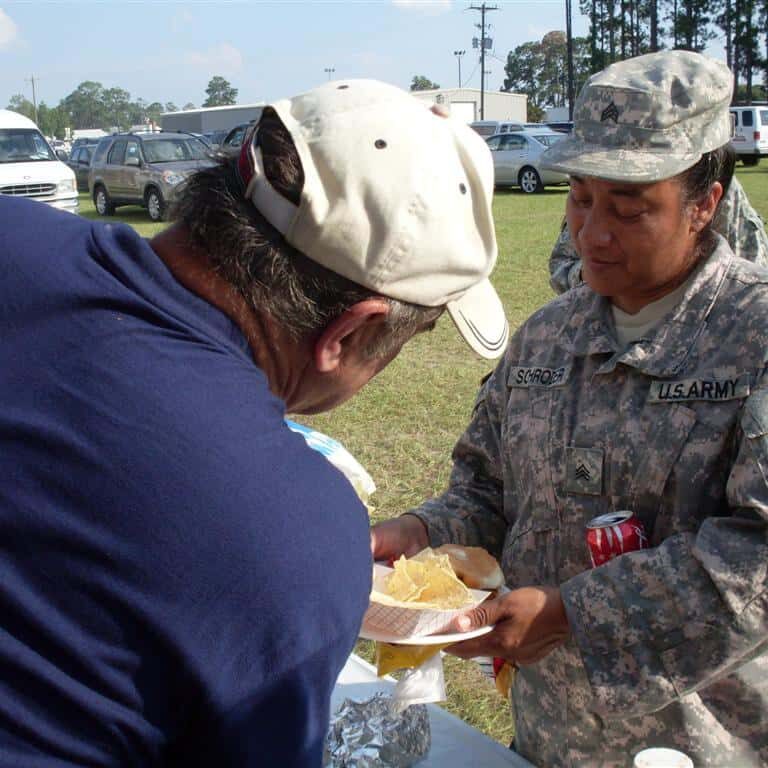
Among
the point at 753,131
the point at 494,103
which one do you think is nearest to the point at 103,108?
the point at 494,103

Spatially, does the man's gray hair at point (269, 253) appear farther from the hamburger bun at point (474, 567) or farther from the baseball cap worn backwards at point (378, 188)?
the hamburger bun at point (474, 567)

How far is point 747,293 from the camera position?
Answer: 182 cm

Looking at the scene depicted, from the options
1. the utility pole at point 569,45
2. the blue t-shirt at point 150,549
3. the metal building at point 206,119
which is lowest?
the blue t-shirt at point 150,549

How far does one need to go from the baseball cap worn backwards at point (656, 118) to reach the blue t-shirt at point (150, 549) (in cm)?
113

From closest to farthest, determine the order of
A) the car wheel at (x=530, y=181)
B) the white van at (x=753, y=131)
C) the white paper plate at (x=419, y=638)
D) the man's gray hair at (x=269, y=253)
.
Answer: the man's gray hair at (x=269, y=253)
the white paper plate at (x=419, y=638)
the car wheel at (x=530, y=181)
the white van at (x=753, y=131)

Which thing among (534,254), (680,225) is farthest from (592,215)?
(534,254)

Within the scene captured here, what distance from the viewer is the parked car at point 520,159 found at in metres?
23.4

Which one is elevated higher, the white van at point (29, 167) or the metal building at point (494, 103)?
the metal building at point (494, 103)

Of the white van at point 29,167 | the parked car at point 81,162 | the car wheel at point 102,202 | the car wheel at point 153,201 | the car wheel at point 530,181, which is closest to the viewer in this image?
the white van at point 29,167

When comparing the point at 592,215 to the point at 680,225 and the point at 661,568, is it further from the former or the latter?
the point at 661,568

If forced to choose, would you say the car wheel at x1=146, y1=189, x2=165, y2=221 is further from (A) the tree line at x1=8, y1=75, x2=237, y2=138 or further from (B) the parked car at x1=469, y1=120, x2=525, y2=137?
(A) the tree line at x1=8, y1=75, x2=237, y2=138

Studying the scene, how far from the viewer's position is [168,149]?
2017 centimetres

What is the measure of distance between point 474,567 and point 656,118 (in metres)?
0.97

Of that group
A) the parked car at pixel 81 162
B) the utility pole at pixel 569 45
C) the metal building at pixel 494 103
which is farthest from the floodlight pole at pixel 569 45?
the parked car at pixel 81 162
